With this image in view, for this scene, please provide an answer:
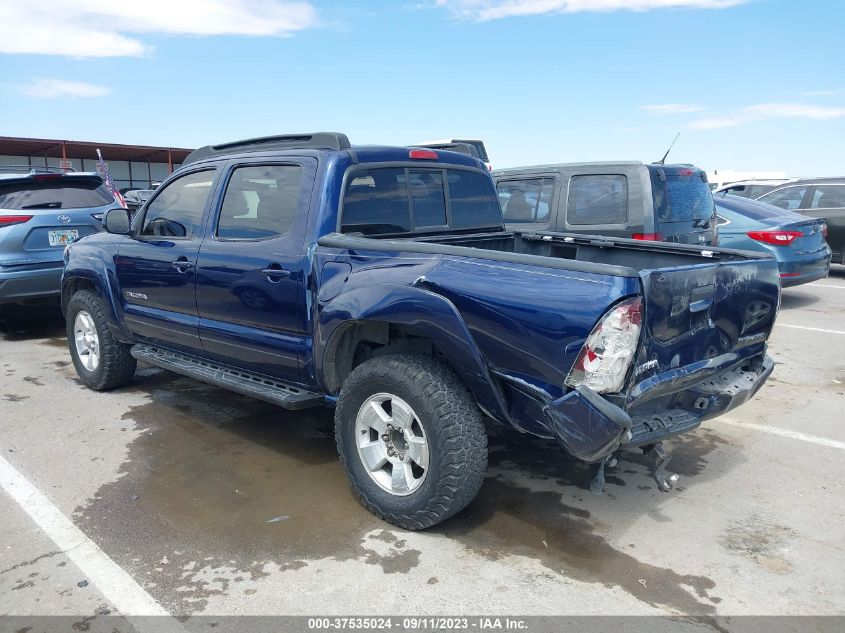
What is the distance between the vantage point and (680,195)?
691 centimetres

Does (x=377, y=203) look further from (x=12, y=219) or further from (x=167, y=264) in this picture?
(x=12, y=219)

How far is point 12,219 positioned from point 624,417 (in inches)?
280

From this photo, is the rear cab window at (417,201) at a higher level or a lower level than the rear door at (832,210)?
higher

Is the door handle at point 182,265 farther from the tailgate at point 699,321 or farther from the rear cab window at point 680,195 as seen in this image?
the rear cab window at point 680,195

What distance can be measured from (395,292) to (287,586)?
137cm

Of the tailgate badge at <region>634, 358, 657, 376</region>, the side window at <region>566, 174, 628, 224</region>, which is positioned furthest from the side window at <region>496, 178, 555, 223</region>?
the tailgate badge at <region>634, 358, 657, 376</region>

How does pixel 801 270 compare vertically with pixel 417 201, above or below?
below

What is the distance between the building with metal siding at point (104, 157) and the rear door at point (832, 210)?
22.2 m

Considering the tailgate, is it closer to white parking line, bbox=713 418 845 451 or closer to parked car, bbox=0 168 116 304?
white parking line, bbox=713 418 845 451

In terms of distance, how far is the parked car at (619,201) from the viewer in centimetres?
664

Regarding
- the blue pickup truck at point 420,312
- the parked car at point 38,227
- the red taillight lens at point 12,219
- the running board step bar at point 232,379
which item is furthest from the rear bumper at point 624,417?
the red taillight lens at point 12,219

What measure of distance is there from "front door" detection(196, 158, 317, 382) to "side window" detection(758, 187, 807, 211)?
33.6 feet

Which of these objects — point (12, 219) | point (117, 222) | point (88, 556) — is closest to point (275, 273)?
point (88, 556)

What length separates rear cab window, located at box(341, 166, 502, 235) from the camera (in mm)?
3947
